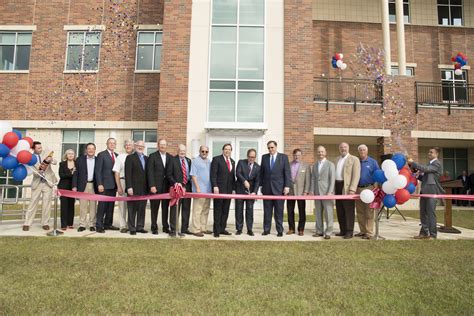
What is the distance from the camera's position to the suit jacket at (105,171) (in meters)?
8.20

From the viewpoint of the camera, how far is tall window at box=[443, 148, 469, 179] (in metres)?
21.5

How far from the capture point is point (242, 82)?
46.5ft

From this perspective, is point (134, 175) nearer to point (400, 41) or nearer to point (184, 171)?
point (184, 171)

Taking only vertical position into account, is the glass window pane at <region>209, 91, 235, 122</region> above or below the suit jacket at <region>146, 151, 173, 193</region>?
above

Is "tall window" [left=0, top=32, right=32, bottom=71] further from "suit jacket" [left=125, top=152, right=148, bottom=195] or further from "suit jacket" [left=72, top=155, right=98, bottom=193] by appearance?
"suit jacket" [left=125, top=152, right=148, bottom=195]

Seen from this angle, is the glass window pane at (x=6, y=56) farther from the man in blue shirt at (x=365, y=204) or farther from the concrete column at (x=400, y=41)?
the concrete column at (x=400, y=41)

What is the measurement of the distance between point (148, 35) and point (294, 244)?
42.2 ft

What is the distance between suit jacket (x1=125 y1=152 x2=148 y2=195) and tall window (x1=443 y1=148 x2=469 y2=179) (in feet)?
63.4

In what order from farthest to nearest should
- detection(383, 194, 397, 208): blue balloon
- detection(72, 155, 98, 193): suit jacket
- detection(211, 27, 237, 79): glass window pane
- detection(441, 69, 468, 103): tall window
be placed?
1. detection(441, 69, 468, 103): tall window
2. detection(211, 27, 237, 79): glass window pane
3. detection(72, 155, 98, 193): suit jacket
4. detection(383, 194, 397, 208): blue balloon

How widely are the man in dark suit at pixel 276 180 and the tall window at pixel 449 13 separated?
59.7 feet

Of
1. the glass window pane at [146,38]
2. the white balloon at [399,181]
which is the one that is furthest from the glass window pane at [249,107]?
the white balloon at [399,181]

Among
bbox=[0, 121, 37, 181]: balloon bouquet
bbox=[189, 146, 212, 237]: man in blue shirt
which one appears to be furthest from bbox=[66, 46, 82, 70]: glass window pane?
bbox=[189, 146, 212, 237]: man in blue shirt

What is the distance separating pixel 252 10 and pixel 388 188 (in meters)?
9.92

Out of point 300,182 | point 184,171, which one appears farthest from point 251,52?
point 184,171
